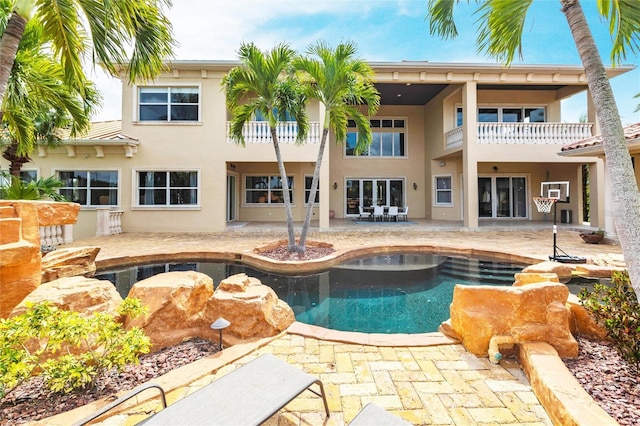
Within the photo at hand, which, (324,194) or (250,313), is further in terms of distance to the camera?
(324,194)

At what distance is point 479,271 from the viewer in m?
7.13

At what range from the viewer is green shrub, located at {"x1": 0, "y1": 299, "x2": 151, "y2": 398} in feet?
7.05

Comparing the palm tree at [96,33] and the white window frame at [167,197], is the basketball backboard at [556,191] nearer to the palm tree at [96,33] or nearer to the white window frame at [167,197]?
the palm tree at [96,33]

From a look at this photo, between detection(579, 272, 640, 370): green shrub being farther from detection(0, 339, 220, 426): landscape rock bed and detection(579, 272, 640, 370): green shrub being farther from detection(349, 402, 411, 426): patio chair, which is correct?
detection(0, 339, 220, 426): landscape rock bed

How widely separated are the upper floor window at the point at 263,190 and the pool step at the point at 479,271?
10.3 metres

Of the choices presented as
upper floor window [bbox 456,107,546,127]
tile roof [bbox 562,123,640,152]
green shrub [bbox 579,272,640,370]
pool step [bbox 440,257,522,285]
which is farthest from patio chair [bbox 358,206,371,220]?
green shrub [bbox 579,272,640,370]

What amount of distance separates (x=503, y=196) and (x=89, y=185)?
2080cm

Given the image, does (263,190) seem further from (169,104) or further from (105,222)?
(105,222)

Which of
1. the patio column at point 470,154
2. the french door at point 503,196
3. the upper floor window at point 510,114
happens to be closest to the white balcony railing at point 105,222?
the patio column at point 470,154

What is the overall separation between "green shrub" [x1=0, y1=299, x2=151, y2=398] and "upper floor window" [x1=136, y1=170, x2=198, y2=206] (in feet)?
36.4

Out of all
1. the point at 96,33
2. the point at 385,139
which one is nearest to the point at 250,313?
the point at 96,33

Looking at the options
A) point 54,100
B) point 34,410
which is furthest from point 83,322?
point 54,100

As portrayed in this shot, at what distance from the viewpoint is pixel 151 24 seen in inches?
169

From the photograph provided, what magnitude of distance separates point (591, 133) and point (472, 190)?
622 cm
